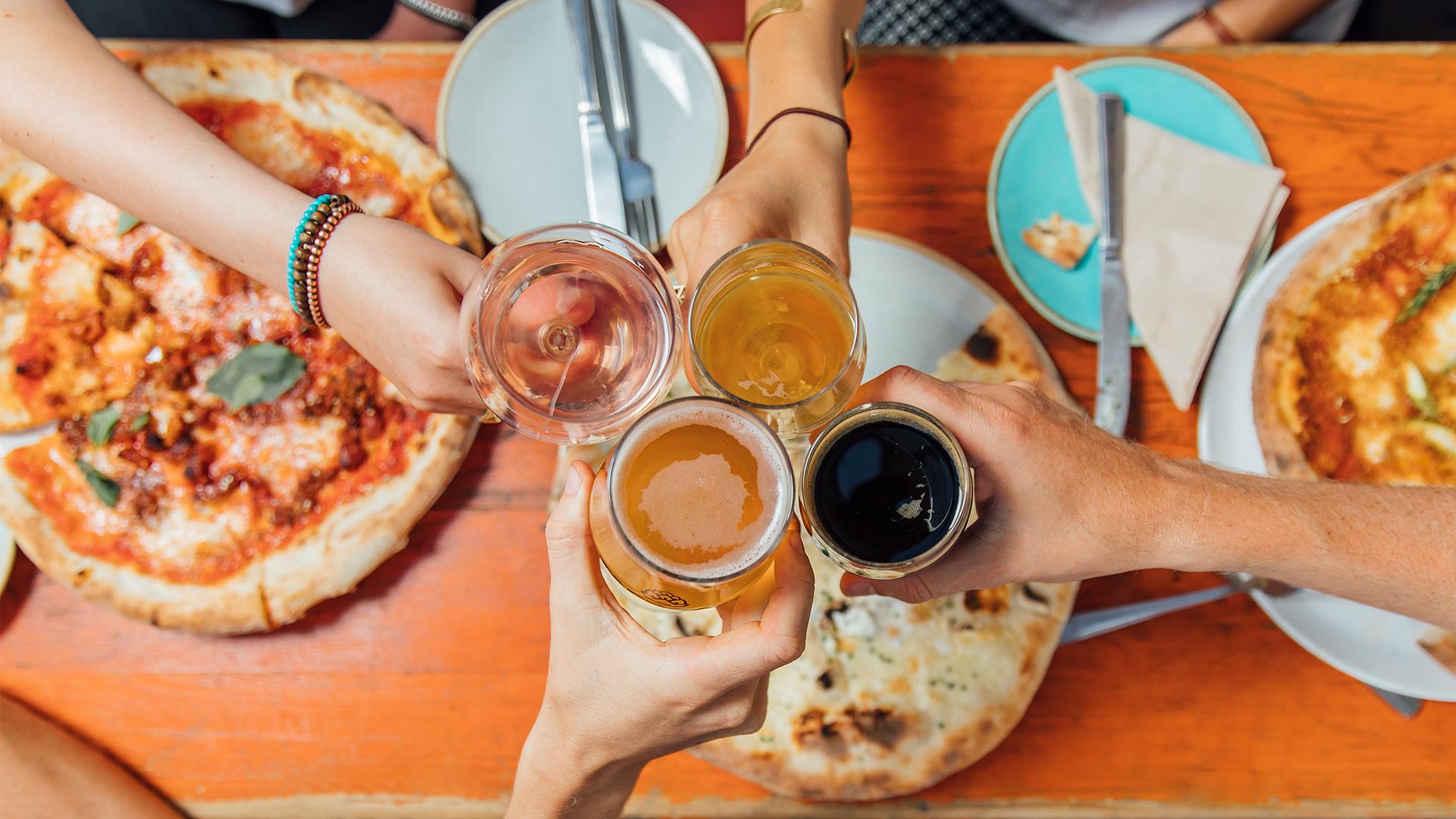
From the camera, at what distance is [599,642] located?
946 mm

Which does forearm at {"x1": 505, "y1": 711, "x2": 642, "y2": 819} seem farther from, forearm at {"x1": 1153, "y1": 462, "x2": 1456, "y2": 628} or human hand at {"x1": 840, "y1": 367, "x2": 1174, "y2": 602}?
forearm at {"x1": 1153, "y1": 462, "x2": 1456, "y2": 628}

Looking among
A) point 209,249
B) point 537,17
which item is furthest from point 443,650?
point 537,17

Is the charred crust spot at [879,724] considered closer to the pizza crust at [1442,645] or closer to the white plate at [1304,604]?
the white plate at [1304,604]

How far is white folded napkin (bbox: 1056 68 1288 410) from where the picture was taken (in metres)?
1.42

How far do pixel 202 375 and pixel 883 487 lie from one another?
1339 millimetres

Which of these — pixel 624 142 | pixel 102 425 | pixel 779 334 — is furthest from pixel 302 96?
pixel 779 334

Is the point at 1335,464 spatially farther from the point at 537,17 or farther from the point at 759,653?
the point at 537,17

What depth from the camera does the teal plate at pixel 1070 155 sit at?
1.46 meters

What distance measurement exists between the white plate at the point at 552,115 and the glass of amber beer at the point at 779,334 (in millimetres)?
523

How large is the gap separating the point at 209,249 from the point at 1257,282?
1791 millimetres

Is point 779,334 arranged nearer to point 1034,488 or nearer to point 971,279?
point 1034,488

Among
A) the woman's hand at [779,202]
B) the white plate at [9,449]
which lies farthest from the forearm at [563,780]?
the white plate at [9,449]

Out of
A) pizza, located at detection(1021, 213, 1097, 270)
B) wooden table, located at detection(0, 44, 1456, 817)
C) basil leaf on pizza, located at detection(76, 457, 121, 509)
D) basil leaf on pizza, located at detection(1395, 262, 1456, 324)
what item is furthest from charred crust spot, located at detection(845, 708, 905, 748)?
basil leaf on pizza, located at detection(76, 457, 121, 509)

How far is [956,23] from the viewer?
1884mm
